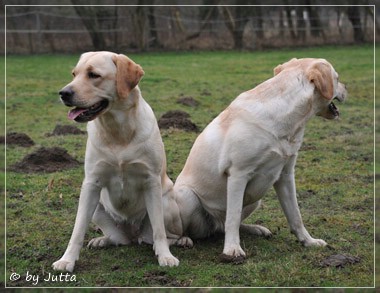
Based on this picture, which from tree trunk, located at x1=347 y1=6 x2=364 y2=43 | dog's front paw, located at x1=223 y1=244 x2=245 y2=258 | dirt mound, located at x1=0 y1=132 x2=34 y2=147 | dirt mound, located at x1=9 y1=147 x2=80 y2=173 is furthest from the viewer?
tree trunk, located at x1=347 y1=6 x2=364 y2=43

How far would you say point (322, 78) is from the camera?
16.7ft

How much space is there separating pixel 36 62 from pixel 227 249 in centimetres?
1464

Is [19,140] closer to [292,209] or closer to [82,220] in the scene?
[82,220]

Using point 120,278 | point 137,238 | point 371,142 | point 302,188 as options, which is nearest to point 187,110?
point 371,142

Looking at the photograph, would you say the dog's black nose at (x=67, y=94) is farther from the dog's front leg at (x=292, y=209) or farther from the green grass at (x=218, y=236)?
the dog's front leg at (x=292, y=209)

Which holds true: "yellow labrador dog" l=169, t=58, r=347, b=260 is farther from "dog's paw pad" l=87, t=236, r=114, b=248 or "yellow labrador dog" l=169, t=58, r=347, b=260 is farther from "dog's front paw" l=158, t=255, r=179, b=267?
"dog's paw pad" l=87, t=236, r=114, b=248

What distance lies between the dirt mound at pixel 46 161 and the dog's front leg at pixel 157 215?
3460mm

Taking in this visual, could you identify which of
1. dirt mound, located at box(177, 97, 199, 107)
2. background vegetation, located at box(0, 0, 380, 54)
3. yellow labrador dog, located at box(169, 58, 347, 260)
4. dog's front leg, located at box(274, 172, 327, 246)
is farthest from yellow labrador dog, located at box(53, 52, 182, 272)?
background vegetation, located at box(0, 0, 380, 54)

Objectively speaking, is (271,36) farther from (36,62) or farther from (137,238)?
(137,238)

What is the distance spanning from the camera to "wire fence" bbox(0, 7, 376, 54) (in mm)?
19500

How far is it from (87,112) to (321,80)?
1.84m

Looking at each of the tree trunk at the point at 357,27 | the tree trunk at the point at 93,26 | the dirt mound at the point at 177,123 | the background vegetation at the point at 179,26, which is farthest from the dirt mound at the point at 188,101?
the tree trunk at the point at 357,27

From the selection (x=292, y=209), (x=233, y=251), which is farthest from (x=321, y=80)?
(x=233, y=251)

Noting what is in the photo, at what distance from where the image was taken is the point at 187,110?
12672 millimetres
